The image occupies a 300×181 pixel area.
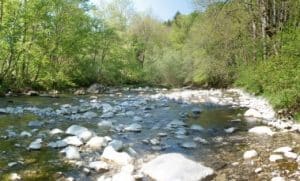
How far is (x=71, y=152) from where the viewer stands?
719 centimetres

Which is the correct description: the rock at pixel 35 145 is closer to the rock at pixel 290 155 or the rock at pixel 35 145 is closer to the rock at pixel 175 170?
the rock at pixel 175 170

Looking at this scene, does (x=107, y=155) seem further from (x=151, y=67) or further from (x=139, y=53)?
(x=139, y=53)

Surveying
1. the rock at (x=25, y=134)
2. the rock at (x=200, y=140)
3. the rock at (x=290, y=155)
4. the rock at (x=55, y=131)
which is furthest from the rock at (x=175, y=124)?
the rock at (x=290, y=155)

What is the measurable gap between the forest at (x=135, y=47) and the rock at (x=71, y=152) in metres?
5.59

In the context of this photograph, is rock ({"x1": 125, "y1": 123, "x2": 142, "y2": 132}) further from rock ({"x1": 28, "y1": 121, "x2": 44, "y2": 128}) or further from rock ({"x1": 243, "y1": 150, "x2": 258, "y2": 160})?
rock ({"x1": 243, "y1": 150, "x2": 258, "y2": 160})

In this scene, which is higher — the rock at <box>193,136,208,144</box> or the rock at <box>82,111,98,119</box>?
the rock at <box>82,111,98,119</box>

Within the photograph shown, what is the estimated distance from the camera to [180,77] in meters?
43.7

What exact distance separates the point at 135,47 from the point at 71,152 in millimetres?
40616

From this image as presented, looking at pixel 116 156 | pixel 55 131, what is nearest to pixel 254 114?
pixel 55 131

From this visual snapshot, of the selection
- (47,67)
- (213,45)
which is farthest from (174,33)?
(47,67)

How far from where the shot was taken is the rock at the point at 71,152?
7042 mm

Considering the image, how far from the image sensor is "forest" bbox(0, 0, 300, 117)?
13797mm

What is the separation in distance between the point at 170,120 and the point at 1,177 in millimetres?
6583

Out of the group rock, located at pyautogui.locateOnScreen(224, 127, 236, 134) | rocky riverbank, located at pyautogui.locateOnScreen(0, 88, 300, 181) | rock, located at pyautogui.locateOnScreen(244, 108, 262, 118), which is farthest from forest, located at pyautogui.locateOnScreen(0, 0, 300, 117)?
rocky riverbank, located at pyautogui.locateOnScreen(0, 88, 300, 181)
